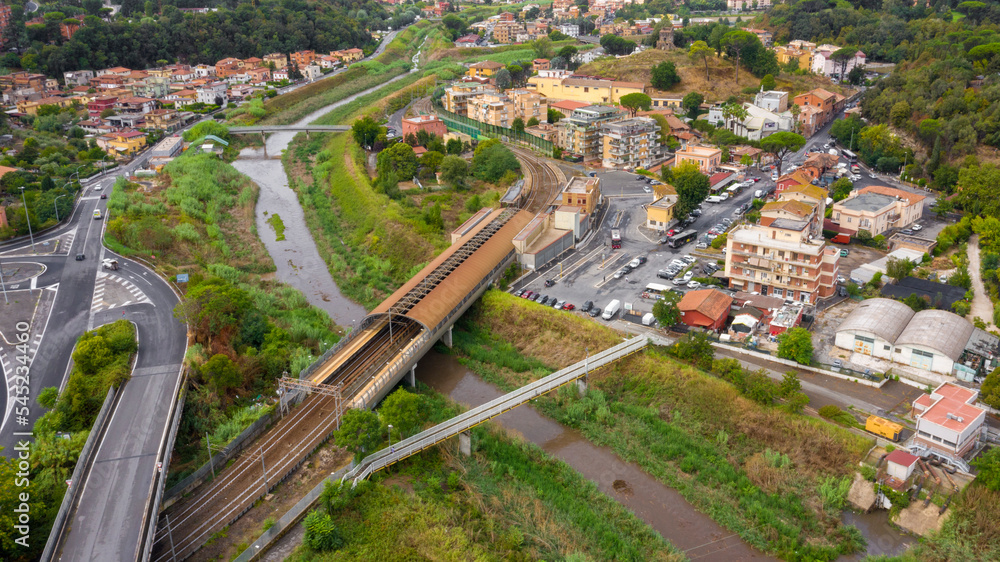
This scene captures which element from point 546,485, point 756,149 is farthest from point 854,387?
point 756,149

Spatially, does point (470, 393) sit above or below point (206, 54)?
below

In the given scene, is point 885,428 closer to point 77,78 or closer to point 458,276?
point 458,276

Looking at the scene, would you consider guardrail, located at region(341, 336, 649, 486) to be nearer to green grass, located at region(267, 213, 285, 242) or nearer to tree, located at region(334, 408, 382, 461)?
tree, located at region(334, 408, 382, 461)

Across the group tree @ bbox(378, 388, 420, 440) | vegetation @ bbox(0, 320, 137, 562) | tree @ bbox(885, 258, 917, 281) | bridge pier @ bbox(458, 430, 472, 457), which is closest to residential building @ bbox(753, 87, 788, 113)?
tree @ bbox(885, 258, 917, 281)

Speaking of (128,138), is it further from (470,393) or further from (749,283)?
(749,283)

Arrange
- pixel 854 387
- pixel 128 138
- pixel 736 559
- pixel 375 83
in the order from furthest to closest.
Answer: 1. pixel 375 83
2. pixel 128 138
3. pixel 854 387
4. pixel 736 559

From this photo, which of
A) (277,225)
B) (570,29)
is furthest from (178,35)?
(277,225)
